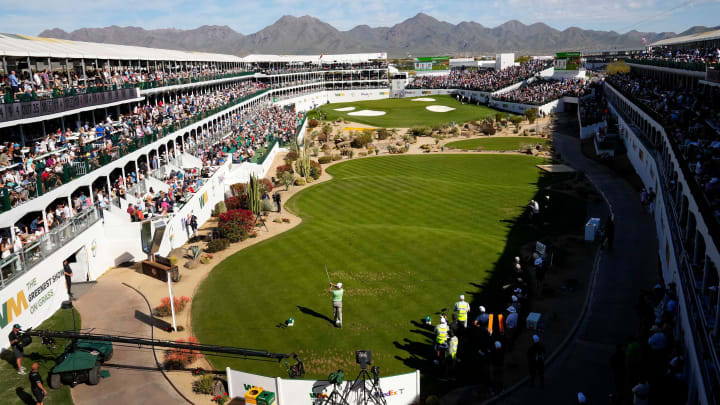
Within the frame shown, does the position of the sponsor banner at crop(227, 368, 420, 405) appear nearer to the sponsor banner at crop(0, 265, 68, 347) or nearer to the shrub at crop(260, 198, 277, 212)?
the sponsor banner at crop(0, 265, 68, 347)

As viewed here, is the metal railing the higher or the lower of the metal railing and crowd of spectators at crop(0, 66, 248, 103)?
the lower

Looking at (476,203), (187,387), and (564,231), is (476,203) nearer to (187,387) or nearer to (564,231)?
(564,231)

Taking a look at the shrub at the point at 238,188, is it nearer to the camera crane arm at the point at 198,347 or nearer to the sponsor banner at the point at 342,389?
the camera crane arm at the point at 198,347

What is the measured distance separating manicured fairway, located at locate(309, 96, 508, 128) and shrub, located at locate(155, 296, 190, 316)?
54108mm

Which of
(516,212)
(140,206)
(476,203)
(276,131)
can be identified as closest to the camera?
(140,206)

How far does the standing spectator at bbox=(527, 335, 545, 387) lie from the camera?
13750 millimetres

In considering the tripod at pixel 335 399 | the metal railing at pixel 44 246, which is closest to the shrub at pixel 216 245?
the metal railing at pixel 44 246

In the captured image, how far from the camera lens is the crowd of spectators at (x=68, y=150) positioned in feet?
71.2

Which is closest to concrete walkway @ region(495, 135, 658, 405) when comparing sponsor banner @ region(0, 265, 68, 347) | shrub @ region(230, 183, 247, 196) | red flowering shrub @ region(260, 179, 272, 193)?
sponsor banner @ region(0, 265, 68, 347)

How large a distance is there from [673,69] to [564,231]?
25970mm

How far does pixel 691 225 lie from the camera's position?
18016 mm

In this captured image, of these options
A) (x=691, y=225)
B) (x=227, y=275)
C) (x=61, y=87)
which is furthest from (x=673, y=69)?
(x=61, y=87)

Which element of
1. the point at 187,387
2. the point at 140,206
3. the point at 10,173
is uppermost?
the point at 10,173

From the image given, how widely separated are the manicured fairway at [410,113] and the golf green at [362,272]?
3587cm
